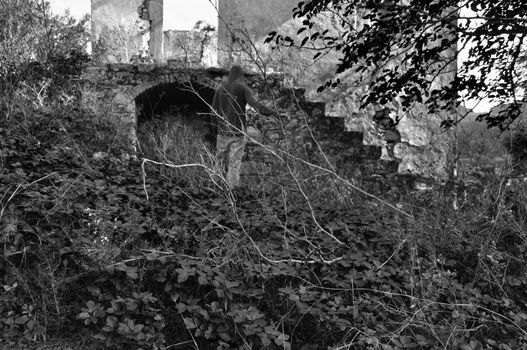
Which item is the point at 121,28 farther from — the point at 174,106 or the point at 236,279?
the point at 236,279

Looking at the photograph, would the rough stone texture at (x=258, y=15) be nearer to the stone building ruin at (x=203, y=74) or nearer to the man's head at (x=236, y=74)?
the stone building ruin at (x=203, y=74)

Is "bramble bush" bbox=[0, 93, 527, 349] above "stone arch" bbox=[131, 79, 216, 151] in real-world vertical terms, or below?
below

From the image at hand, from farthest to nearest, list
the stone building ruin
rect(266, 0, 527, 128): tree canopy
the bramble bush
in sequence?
the stone building ruin, rect(266, 0, 527, 128): tree canopy, the bramble bush

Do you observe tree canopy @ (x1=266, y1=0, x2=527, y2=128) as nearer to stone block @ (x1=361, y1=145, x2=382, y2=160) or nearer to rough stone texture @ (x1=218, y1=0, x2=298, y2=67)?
stone block @ (x1=361, y1=145, x2=382, y2=160)

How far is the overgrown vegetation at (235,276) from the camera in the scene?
9.30ft

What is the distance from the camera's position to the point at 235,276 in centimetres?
323

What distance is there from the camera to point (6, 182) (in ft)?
13.0

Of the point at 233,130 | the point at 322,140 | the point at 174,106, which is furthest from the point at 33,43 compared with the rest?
the point at 322,140

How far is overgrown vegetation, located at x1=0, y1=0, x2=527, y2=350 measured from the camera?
2834 mm

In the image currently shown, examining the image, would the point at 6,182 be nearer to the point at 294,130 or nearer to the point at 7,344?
the point at 7,344

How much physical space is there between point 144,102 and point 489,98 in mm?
6640

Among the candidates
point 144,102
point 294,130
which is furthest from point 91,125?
point 294,130

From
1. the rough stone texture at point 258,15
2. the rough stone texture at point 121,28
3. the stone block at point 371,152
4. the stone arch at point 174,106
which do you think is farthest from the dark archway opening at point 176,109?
the stone block at point 371,152

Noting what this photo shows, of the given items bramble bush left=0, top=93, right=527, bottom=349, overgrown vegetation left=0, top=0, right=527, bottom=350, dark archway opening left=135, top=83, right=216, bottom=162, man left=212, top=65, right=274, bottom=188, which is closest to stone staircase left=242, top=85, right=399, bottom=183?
dark archway opening left=135, top=83, right=216, bottom=162
